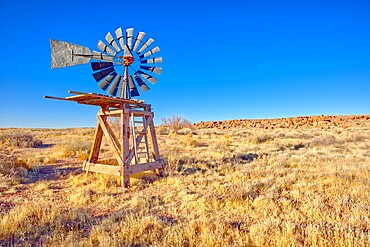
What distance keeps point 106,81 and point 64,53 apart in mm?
1414

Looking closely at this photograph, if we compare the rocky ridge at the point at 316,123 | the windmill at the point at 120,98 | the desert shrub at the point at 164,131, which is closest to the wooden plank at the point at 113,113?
the windmill at the point at 120,98

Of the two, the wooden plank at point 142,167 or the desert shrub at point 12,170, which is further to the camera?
the desert shrub at point 12,170

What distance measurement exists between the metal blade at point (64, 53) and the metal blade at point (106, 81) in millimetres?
1085

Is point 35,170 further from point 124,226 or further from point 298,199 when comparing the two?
point 298,199

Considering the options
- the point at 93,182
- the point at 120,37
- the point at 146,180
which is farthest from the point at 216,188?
the point at 120,37

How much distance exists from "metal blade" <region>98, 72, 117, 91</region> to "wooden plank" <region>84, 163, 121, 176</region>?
91.4 inches

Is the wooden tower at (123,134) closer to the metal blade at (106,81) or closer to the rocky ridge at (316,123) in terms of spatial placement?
the metal blade at (106,81)

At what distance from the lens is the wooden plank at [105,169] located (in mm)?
6461

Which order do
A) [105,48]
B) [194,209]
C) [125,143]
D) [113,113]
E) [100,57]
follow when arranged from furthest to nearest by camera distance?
1. [105,48]
2. [113,113]
3. [125,143]
4. [100,57]
5. [194,209]

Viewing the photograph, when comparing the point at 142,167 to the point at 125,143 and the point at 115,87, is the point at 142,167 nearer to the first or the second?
the point at 125,143

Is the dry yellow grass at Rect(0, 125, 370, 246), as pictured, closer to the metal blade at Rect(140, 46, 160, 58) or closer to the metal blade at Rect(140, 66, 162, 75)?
the metal blade at Rect(140, 66, 162, 75)

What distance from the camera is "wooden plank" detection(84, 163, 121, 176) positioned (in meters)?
6.46

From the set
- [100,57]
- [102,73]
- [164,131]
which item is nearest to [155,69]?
[102,73]

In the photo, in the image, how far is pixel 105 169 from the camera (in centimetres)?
685
